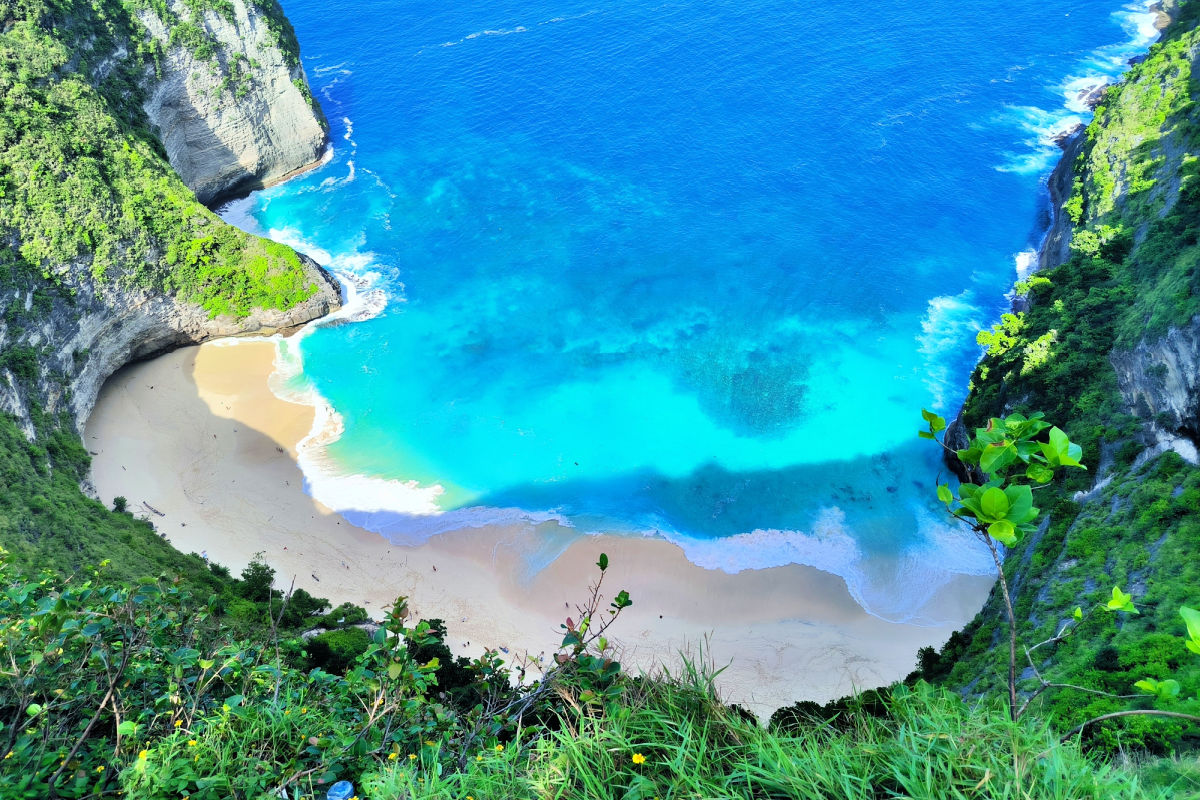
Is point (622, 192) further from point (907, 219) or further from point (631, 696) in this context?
point (631, 696)

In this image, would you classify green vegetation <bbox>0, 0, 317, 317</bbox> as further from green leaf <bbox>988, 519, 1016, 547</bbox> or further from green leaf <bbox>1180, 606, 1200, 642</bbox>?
green leaf <bbox>1180, 606, 1200, 642</bbox>

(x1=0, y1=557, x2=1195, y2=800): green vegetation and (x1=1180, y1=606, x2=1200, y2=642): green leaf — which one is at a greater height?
(x1=1180, y1=606, x2=1200, y2=642): green leaf

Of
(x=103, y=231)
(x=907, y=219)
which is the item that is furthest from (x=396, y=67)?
(x=907, y=219)

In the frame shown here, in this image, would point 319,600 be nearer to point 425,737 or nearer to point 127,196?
point 425,737

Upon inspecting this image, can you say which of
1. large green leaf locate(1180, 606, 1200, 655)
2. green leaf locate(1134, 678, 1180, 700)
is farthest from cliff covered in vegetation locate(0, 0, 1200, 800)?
large green leaf locate(1180, 606, 1200, 655)

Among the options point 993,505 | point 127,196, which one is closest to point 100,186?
point 127,196

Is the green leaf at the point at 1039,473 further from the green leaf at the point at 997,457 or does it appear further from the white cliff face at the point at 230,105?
the white cliff face at the point at 230,105

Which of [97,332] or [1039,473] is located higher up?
[1039,473]
